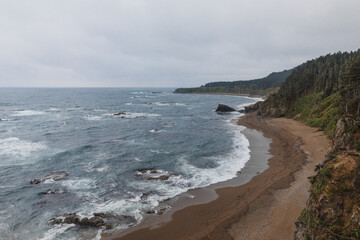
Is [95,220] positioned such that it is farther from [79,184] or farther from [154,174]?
[154,174]

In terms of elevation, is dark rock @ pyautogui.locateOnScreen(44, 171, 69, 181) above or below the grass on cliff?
below

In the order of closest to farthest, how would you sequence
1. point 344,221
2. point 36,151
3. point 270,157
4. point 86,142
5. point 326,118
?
1. point 344,221
2. point 270,157
3. point 36,151
4. point 86,142
5. point 326,118

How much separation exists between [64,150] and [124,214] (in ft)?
89.5

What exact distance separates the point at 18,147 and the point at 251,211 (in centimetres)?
4612

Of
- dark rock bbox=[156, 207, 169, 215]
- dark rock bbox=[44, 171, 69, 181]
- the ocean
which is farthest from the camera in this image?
dark rock bbox=[44, 171, 69, 181]

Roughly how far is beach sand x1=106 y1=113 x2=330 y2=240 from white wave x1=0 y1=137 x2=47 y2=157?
33445 mm

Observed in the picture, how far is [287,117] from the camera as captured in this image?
7612 cm

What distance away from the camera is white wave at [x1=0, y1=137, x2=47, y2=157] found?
41500 millimetres

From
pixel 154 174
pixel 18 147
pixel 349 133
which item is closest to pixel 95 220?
pixel 154 174

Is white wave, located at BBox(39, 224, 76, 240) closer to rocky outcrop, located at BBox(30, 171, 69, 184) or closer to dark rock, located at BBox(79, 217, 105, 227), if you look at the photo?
dark rock, located at BBox(79, 217, 105, 227)

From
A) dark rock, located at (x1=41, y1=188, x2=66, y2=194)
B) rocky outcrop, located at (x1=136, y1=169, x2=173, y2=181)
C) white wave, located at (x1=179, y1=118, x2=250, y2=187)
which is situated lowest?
dark rock, located at (x1=41, y1=188, x2=66, y2=194)

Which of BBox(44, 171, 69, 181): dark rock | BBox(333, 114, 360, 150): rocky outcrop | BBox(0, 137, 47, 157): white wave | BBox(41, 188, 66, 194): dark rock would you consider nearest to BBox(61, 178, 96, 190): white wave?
BBox(41, 188, 66, 194): dark rock

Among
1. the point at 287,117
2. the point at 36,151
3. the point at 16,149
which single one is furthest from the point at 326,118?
the point at 16,149

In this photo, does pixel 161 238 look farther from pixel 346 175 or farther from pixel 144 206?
pixel 346 175
